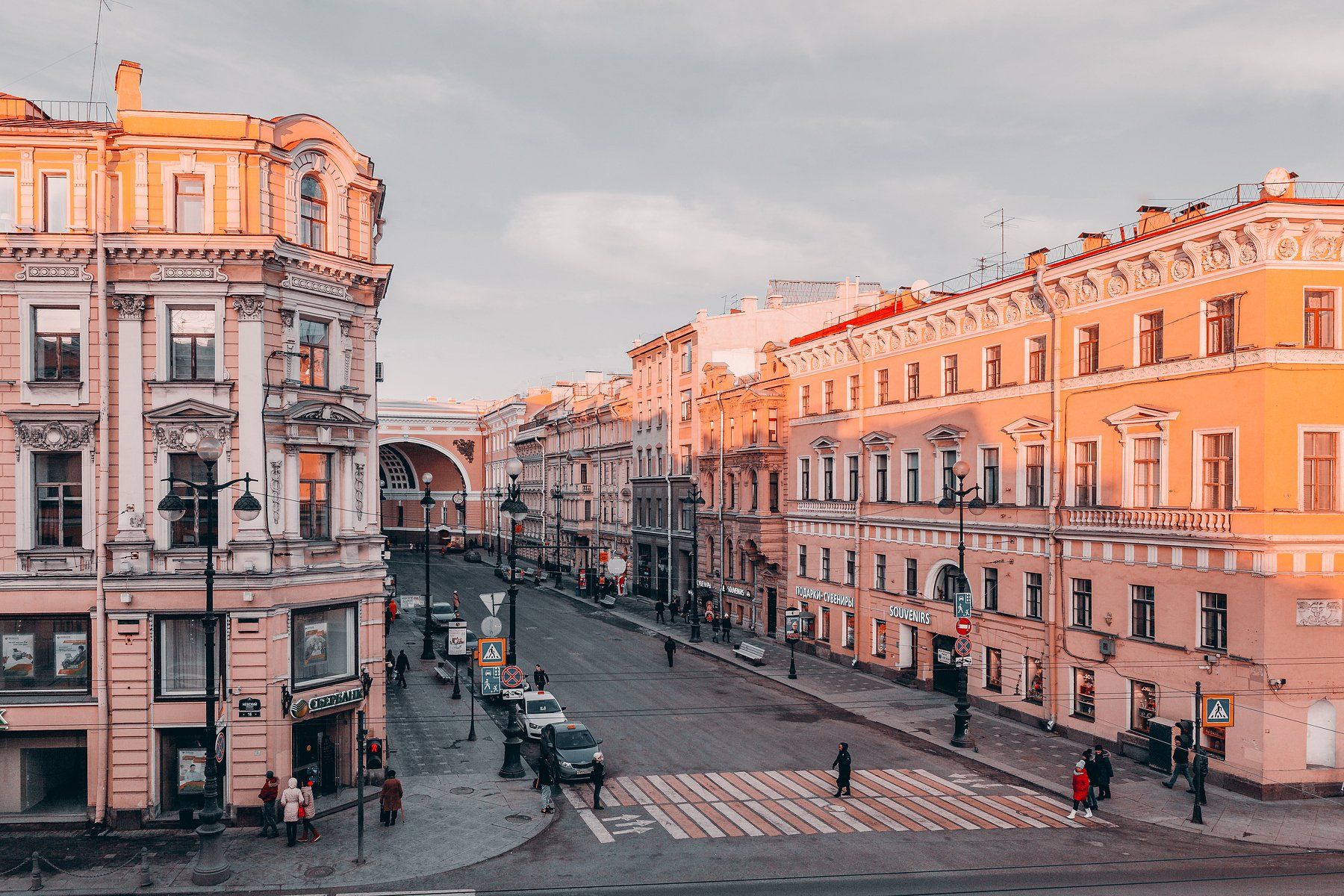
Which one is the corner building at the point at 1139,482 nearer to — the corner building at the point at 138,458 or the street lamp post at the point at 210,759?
the corner building at the point at 138,458

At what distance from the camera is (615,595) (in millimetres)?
72125

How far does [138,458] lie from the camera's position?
23469 mm

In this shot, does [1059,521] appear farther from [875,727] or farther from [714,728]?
[714,728]

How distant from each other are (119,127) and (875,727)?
91.0ft

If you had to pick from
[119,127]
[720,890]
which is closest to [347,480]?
[119,127]

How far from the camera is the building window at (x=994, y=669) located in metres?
35.5

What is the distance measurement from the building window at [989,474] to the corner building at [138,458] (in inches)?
922

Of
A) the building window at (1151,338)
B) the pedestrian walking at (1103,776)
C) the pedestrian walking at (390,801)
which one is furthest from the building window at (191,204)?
the building window at (1151,338)

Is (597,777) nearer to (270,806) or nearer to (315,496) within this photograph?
(270,806)

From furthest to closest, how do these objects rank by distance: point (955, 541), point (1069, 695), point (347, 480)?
point (955, 541)
point (1069, 695)
point (347, 480)

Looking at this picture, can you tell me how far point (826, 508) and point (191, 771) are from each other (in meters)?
30.2

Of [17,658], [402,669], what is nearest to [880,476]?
[402,669]

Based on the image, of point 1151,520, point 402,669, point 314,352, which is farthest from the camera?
point 402,669

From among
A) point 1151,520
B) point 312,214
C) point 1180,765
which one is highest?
point 312,214
